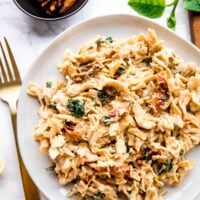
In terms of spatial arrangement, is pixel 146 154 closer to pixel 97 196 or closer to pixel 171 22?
pixel 97 196

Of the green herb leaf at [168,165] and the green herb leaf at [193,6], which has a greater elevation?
the green herb leaf at [193,6]

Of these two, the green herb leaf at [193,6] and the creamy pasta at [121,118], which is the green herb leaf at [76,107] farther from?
the green herb leaf at [193,6]

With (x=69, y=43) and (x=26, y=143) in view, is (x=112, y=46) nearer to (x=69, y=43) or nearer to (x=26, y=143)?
(x=69, y=43)

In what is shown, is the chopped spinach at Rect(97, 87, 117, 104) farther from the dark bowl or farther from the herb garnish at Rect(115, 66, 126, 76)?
the dark bowl

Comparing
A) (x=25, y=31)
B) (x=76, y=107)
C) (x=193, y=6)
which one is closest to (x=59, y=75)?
(x=76, y=107)

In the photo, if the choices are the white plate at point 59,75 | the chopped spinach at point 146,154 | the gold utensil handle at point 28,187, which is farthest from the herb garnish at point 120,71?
the gold utensil handle at point 28,187

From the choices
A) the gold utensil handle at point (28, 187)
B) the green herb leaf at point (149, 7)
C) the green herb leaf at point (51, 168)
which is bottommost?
the gold utensil handle at point (28, 187)

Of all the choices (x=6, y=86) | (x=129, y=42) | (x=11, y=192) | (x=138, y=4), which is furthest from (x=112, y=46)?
(x=11, y=192)

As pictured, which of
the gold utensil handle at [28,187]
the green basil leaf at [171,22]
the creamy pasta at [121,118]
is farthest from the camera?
the green basil leaf at [171,22]
